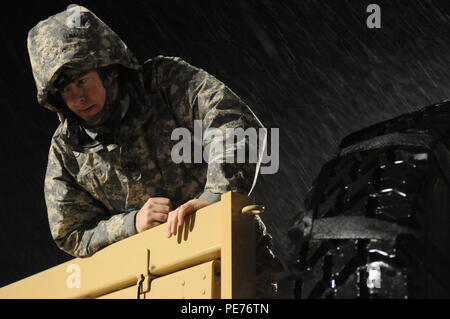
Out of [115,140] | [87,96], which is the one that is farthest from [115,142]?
[87,96]

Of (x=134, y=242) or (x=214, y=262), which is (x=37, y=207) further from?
(x=214, y=262)

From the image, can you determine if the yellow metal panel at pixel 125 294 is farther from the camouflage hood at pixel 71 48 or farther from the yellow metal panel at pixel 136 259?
the camouflage hood at pixel 71 48

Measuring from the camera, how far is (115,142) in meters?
2.22

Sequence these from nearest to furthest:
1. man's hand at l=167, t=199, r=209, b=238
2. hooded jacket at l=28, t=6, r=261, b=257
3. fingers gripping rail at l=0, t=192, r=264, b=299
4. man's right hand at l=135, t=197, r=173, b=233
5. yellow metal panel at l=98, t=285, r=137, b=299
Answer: fingers gripping rail at l=0, t=192, r=264, b=299, man's hand at l=167, t=199, r=209, b=238, yellow metal panel at l=98, t=285, r=137, b=299, man's right hand at l=135, t=197, r=173, b=233, hooded jacket at l=28, t=6, r=261, b=257

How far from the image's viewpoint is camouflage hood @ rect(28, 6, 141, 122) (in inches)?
88.0

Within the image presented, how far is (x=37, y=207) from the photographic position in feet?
13.1

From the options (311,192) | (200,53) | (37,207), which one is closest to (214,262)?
(311,192)

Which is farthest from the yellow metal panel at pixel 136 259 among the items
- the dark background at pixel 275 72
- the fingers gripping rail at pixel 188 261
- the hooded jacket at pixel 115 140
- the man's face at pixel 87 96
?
the dark background at pixel 275 72

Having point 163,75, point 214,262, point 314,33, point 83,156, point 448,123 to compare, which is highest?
point 314,33

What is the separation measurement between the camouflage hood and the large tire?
3.27 feet

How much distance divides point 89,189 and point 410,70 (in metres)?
1.08

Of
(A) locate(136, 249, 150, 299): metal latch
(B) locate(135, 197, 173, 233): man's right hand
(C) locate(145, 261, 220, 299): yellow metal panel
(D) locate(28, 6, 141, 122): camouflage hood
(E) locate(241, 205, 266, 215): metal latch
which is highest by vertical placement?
(D) locate(28, 6, 141, 122): camouflage hood

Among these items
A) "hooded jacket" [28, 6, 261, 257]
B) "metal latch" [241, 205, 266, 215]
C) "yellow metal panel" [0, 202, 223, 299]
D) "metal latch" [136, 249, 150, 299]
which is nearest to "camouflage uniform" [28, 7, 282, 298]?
"hooded jacket" [28, 6, 261, 257]

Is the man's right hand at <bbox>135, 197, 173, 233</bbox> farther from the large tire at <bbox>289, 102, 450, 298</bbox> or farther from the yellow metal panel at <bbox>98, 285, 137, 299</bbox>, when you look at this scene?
the large tire at <bbox>289, 102, 450, 298</bbox>
